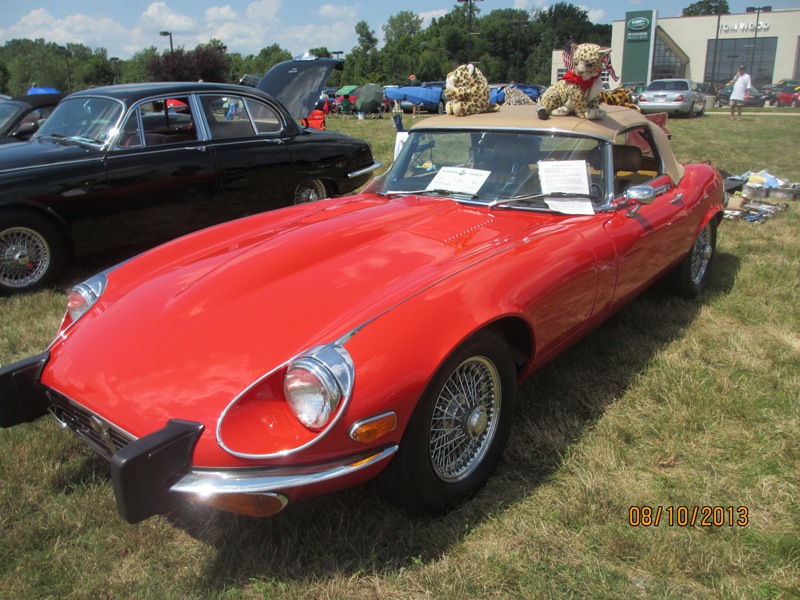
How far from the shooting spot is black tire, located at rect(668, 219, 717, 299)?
4.16m

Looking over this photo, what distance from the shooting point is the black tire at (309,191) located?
249 inches

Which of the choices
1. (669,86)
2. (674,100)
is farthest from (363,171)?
(669,86)

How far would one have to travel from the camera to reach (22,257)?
476 cm

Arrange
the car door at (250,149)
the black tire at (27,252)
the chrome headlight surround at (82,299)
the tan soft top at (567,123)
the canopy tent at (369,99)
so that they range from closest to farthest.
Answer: the chrome headlight surround at (82,299)
the tan soft top at (567,123)
the black tire at (27,252)
the car door at (250,149)
the canopy tent at (369,99)

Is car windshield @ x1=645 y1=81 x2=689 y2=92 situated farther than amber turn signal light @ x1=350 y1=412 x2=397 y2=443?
Yes

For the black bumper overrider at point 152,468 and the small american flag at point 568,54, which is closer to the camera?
the black bumper overrider at point 152,468

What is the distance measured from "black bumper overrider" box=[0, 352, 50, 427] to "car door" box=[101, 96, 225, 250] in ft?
10.0

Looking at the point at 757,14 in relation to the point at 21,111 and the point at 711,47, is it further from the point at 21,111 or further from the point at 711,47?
the point at 21,111

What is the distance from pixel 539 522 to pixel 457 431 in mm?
441

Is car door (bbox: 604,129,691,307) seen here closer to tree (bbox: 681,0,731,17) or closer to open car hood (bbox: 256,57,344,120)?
open car hood (bbox: 256,57,344,120)

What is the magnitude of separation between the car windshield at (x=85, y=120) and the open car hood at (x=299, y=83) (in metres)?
2.65

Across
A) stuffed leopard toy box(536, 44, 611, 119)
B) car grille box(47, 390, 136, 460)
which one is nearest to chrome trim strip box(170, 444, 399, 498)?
car grille box(47, 390, 136, 460)
